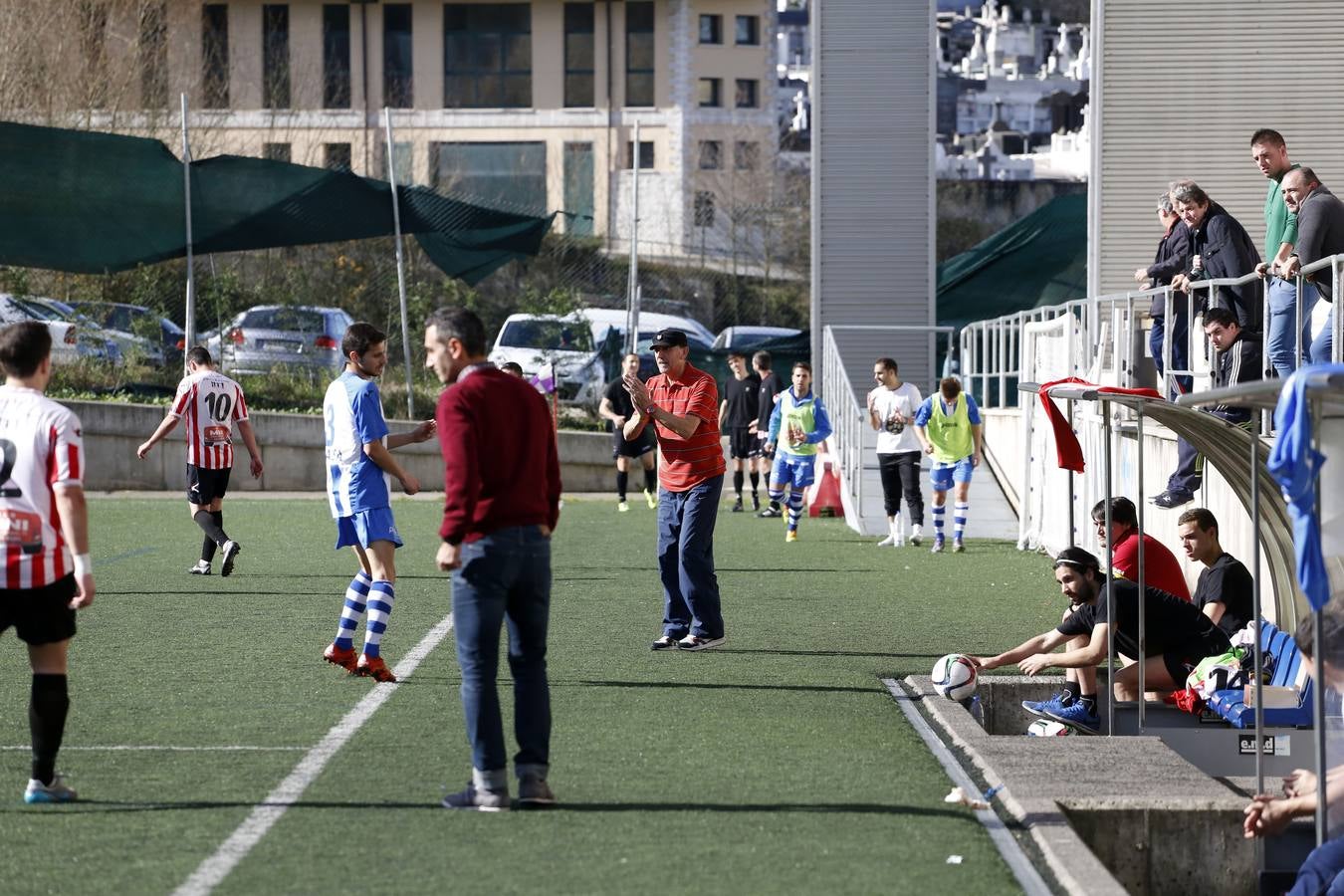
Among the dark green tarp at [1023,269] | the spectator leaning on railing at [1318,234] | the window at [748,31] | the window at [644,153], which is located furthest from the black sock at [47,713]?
the window at [748,31]

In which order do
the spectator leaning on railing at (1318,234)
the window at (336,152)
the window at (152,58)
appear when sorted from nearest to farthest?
the spectator leaning on railing at (1318,234) < the window at (152,58) < the window at (336,152)

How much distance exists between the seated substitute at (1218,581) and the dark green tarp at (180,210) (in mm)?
15910

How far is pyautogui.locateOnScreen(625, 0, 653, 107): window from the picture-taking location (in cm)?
5731

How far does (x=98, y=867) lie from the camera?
18.5 feet

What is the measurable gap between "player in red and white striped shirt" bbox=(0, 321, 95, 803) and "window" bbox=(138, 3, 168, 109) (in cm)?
3256

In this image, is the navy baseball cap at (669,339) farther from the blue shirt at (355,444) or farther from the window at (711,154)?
the window at (711,154)

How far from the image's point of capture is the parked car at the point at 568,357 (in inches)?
1046

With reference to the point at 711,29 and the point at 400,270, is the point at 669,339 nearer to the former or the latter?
the point at 400,270

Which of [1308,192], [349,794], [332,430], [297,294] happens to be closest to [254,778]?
[349,794]

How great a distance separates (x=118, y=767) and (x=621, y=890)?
266 centimetres

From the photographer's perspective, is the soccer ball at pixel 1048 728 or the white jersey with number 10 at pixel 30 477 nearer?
the white jersey with number 10 at pixel 30 477

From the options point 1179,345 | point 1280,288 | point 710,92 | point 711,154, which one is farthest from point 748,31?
point 1280,288

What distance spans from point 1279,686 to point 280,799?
4920 millimetres

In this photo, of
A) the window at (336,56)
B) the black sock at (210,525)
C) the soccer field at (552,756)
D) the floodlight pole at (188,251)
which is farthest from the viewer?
the window at (336,56)
